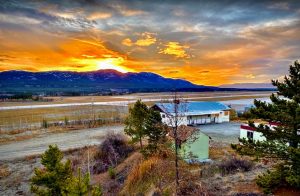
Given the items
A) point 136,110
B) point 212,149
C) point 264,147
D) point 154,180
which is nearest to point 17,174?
point 136,110

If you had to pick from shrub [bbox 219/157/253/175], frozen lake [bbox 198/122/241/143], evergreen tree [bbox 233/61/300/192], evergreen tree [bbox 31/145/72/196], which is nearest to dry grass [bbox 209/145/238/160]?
shrub [bbox 219/157/253/175]

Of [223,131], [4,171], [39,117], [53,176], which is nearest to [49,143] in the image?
[4,171]

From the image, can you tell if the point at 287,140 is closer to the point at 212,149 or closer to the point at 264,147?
the point at 264,147

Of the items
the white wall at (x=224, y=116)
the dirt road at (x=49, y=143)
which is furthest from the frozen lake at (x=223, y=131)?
the dirt road at (x=49, y=143)

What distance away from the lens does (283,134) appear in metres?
15.8

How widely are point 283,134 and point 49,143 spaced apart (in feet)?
127

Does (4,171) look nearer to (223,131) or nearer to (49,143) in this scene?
(49,143)

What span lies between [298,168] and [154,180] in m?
10.2

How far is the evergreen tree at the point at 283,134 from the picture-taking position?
1522cm

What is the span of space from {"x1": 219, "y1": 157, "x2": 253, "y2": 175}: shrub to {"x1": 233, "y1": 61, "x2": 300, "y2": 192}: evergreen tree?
10076mm

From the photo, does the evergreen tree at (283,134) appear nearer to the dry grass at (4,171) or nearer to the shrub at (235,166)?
the shrub at (235,166)

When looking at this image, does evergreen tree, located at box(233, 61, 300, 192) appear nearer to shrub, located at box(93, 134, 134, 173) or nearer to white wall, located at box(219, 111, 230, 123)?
shrub, located at box(93, 134, 134, 173)

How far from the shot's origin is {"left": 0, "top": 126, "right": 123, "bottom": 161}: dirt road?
40963mm

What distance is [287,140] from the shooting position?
623 inches
